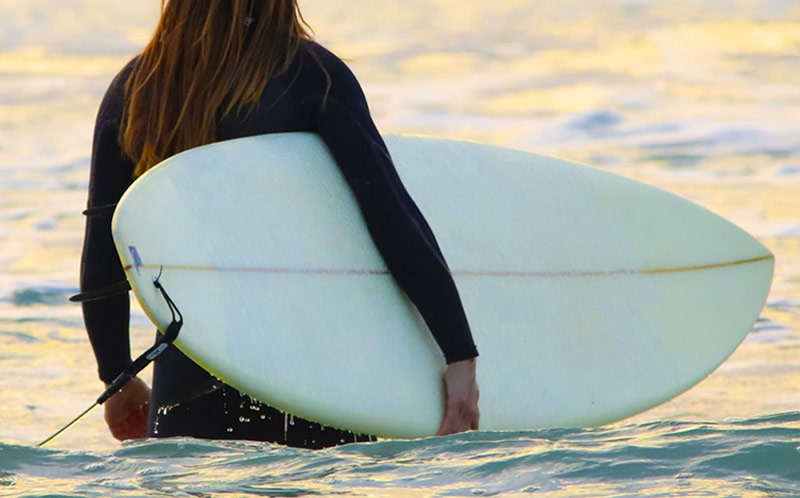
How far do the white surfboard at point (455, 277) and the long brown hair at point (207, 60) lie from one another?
0.35 feet

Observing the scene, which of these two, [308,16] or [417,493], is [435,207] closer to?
[417,493]

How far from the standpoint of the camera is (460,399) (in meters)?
2.64

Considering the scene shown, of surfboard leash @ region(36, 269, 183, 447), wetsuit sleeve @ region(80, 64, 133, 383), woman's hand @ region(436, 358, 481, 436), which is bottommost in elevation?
woman's hand @ region(436, 358, 481, 436)

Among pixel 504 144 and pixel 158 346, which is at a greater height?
pixel 504 144

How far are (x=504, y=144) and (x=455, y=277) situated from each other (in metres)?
5.47

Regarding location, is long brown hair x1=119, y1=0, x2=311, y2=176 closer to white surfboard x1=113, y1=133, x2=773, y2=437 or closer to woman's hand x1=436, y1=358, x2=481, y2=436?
white surfboard x1=113, y1=133, x2=773, y2=437

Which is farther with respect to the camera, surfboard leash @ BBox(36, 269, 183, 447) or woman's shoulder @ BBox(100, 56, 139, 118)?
woman's shoulder @ BBox(100, 56, 139, 118)

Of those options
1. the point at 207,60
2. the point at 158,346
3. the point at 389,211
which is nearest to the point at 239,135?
the point at 207,60

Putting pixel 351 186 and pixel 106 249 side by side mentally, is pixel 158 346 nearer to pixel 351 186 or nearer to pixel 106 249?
pixel 106 249

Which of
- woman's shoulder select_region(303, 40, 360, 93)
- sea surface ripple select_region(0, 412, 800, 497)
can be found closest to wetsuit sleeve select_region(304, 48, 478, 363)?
woman's shoulder select_region(303, 40, 360, 93)

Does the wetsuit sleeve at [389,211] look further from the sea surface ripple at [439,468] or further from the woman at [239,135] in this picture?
the sea surface ripple at [439,468]

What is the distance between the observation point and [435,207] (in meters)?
3.14

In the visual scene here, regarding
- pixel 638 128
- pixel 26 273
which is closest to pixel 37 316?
pixel 26 273

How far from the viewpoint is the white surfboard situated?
2.59 meters
